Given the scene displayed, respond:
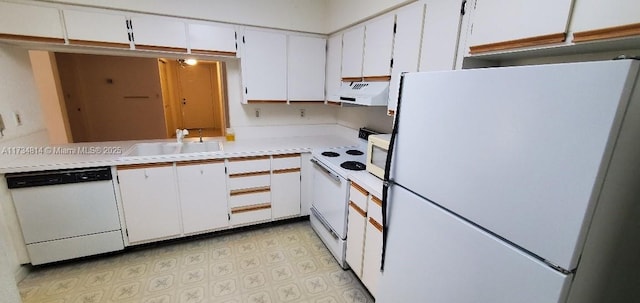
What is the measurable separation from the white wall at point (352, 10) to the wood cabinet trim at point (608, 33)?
1.05m

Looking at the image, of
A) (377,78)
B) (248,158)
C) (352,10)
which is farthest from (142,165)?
(352,10)

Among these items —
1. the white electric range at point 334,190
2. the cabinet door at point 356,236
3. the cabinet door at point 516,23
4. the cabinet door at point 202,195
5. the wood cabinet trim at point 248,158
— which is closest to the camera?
the cabinet door at point 516,23

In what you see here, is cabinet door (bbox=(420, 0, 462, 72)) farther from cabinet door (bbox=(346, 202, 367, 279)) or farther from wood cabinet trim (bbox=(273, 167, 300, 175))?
wood cabinet trim (bbox=(273, 167, 300, 175))

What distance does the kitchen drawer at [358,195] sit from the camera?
1.83 m

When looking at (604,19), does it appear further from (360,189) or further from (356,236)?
(356,236)

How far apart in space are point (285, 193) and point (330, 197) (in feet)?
2.17

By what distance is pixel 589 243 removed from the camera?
0.73 metres

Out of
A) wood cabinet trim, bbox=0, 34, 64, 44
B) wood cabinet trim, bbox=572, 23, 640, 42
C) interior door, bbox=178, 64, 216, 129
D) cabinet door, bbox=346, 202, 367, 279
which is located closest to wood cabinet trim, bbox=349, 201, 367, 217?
cabinet door, bbox=346, 202, 367, 279

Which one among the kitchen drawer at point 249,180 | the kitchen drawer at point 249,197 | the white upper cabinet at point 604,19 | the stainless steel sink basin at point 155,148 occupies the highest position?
the white upper cabinet at point 604,19

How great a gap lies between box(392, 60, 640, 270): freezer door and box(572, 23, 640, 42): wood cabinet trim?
0.47 meters

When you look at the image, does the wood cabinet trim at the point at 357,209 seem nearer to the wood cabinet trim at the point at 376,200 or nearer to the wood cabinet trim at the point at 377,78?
the wood cabinet trim at the point at 376,200

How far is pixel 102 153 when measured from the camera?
7.45 feet

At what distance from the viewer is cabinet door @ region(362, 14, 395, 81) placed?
6.64 feet

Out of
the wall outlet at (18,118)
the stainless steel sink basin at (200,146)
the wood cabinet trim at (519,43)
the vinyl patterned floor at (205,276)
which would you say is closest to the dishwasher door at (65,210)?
the vinyl patterned floor at (205,276)
